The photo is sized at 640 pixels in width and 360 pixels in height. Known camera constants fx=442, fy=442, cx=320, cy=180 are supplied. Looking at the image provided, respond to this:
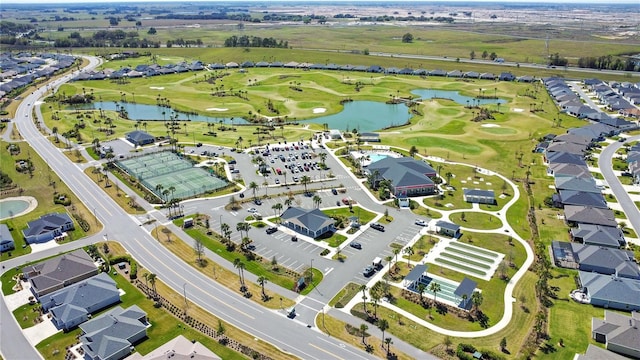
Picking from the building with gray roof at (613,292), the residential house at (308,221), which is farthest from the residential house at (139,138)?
the building with gray roof at (613,292)

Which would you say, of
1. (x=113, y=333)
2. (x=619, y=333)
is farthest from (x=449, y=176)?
(x=113, y=333)

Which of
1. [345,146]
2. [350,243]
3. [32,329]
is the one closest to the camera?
[32,329]

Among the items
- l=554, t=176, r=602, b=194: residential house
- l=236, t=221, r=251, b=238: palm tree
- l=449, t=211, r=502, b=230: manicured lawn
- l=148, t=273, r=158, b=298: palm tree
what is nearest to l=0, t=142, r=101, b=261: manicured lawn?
l=148, t=273, r=158, b=298: palm tree

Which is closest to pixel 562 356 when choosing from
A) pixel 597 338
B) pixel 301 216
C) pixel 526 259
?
pixel 597 338

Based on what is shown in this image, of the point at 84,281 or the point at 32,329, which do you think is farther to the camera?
the point at 84,281

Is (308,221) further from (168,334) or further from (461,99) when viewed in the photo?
(461,99)

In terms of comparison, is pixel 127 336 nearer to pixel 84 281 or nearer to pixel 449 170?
pixel 84 281

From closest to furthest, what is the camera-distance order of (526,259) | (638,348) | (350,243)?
(638,348), (526,259), (350,243)
